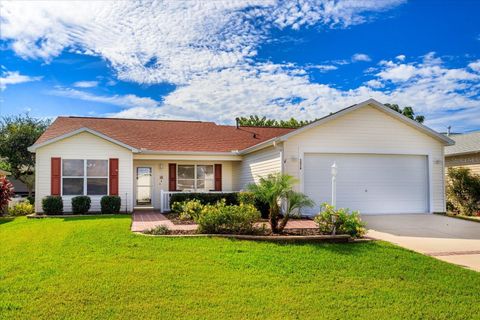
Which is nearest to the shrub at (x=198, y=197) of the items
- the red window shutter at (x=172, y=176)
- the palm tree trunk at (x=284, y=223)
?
the red window shutter at (x=172, y=176)

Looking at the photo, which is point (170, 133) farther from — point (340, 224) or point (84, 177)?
point (340, 224)

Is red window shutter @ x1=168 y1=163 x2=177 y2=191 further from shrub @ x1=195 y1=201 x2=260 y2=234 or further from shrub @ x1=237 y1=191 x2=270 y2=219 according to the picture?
shrub @ x1=195 y1=201 x2=260 y2=234

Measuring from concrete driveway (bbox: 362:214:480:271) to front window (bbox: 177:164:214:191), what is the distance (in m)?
8.50

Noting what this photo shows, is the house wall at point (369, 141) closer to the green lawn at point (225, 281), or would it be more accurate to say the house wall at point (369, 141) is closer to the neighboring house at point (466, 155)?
the neighboring house at point (466, 155)

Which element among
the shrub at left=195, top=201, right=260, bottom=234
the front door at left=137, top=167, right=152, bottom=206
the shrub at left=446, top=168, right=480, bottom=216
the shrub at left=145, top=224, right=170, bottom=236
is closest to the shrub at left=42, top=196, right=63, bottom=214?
the front door at left=137, top=167, right=152, bottom=206

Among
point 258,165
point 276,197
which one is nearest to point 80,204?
point 258,165

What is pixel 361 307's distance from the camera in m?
5.32

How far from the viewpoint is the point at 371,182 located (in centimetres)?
1466

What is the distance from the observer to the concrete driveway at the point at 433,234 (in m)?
8.27

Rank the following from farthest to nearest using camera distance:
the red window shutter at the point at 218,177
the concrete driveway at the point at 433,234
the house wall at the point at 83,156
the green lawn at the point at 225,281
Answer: the red window shutter at the point at 218,177
the house wall at the point at 83,156
the concrete driveway at the point at 433,234
the green lawn at the point at 225,281

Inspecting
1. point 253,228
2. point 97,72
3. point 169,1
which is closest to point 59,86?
point 97,72

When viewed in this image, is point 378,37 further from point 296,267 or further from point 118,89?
point 118,89

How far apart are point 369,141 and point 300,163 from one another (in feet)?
9.82

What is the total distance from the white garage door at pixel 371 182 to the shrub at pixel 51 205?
9.81m
